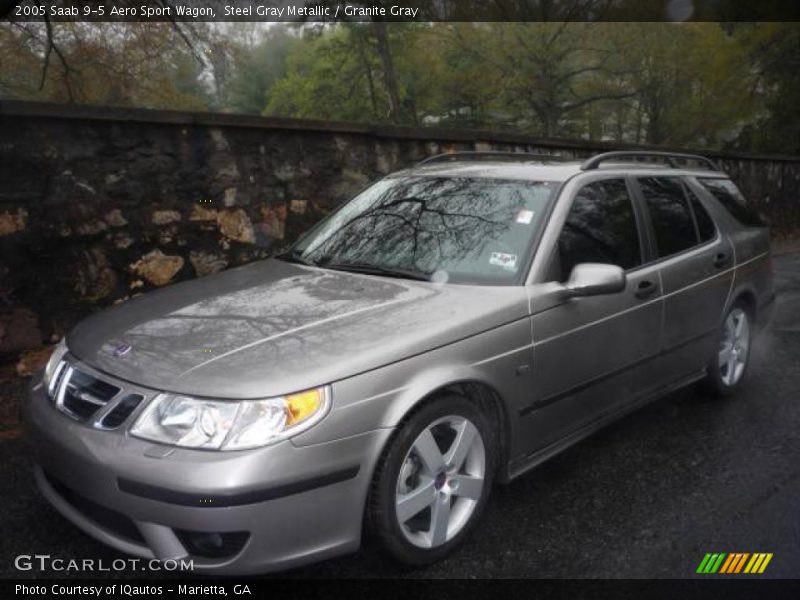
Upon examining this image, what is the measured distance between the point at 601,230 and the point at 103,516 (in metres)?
2.71

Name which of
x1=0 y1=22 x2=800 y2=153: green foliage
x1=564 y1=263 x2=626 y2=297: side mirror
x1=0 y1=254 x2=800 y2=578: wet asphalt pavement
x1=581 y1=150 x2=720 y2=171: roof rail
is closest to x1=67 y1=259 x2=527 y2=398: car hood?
x1=564 y1=263 x2=626 y2=297: side mirror

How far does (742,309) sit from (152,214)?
4565 mm

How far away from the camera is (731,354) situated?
4.90 metres

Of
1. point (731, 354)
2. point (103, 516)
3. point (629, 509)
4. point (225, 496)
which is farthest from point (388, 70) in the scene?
point (225, 496)

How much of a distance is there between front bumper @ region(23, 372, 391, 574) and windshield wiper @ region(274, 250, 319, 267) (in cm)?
142

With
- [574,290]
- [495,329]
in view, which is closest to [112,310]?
[495,329]

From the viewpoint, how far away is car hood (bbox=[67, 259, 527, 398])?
8.30 feet

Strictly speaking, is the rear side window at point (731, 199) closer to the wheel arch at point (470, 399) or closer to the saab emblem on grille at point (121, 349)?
the wheel arch at point (470, 399)

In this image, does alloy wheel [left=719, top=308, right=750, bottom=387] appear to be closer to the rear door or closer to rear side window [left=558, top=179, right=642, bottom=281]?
the rear door

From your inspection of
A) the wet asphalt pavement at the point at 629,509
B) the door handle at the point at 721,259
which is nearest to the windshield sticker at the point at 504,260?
the wet asphalt pavement at the point at 629,509

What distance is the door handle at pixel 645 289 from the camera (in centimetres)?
383

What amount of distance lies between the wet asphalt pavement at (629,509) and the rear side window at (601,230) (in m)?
1.06

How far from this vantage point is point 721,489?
3.54 m

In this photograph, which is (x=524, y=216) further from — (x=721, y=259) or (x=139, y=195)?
(x=139, y=195)
